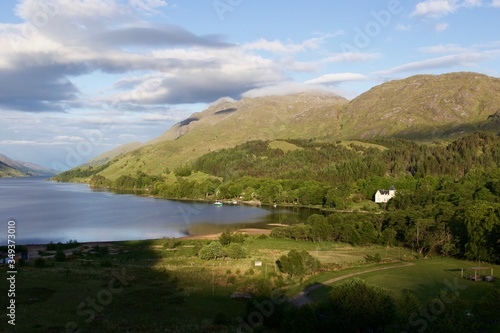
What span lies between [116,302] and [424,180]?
161 metres

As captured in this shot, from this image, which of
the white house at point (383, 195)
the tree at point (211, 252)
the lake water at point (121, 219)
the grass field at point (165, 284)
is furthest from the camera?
the white house at point (383, 195)

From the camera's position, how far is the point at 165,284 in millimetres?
50719

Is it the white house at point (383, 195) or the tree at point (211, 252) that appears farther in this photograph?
the white house at point (383, 195)

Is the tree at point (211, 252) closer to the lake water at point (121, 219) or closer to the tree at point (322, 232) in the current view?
the tree at point (322, 232)

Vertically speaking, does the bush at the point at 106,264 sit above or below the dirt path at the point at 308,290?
below

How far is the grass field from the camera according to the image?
119 feet

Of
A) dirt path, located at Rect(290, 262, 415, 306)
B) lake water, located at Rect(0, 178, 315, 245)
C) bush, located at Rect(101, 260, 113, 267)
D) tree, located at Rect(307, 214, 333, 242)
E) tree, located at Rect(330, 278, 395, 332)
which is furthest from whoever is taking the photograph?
lake water, located at Rect(0, 178, 315, 245)

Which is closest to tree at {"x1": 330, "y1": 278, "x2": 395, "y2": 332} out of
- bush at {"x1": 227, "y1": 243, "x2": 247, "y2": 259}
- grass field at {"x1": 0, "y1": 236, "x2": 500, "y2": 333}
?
grass field at {"x1": 0, "y1": 236, "x2": 500, "y2": 333}

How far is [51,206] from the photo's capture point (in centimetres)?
15800

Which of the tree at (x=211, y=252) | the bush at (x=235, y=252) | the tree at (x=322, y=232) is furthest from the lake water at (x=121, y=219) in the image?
the bush at (x=235, y=252)

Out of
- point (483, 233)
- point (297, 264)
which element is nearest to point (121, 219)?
point (297, 264)

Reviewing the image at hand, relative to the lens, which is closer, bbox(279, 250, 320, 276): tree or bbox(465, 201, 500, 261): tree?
bbox(279, 250, 320, 276): tree

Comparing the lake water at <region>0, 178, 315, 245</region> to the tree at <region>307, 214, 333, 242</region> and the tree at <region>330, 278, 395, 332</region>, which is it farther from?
the tree at <region>330, 278, 395, 332</region>

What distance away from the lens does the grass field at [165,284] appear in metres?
36.4
